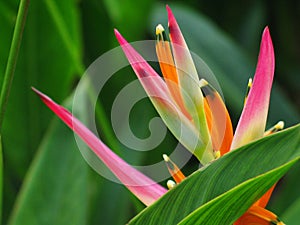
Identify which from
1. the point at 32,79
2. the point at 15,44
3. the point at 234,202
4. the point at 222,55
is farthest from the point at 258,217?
the point at 222,55

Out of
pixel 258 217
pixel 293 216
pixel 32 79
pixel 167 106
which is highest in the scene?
pixel 32 79

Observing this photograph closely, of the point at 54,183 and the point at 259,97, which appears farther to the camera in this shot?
the point at 54,183

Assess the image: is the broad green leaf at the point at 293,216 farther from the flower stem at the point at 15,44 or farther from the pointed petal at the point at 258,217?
the flower stem at the point at 15,44

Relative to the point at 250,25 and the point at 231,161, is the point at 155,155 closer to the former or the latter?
the point at 250,25

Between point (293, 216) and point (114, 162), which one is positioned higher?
point (114, 162)

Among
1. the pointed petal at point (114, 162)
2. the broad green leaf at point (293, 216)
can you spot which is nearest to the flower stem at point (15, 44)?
the pointed petal at point (114, 162)

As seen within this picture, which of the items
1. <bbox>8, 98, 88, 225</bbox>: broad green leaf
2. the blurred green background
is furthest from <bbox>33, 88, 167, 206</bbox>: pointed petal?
<bbox>8, 98, 88, 225</bbox>: broad green leaf

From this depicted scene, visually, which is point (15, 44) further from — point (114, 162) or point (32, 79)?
point (32, 79)

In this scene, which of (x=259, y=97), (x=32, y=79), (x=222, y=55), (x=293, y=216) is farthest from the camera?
(x=222, y=55)
